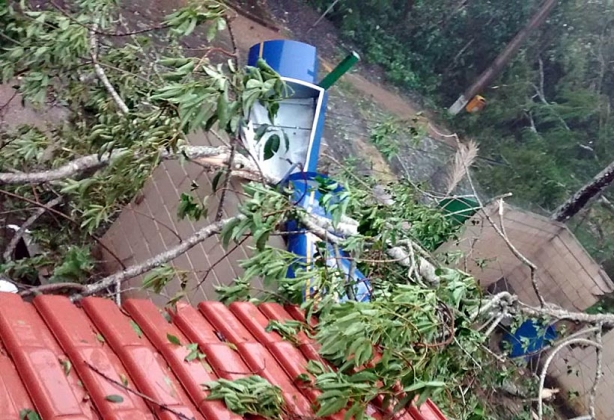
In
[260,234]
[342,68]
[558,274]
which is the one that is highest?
[342,68]

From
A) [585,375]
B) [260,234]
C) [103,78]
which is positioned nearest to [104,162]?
[103,78]

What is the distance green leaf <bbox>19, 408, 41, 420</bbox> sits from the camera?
4.34 feet

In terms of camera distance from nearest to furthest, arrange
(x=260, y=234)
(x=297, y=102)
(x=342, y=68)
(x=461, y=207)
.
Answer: (x=260, y=234), (x=342, y=68), (x=297, y=102), (x=461, y=207)

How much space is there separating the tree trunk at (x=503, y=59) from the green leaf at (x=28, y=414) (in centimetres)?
1159

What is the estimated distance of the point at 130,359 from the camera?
166 cm

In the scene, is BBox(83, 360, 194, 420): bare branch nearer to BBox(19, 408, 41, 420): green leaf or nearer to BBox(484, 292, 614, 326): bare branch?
BBox(19, 408, 41, 420): green leaf

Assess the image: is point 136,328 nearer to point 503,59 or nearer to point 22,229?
point 22,229

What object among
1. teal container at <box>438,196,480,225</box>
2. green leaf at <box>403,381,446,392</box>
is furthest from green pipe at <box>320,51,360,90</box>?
green leaf at <box>403,381,446,392</box>

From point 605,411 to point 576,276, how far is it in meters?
1.44

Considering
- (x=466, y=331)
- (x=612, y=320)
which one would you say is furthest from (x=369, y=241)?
(x=612, y=320)

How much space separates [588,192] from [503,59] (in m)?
5.76

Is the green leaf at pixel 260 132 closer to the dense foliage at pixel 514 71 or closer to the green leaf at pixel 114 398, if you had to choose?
the green leaf at pixel 114 398

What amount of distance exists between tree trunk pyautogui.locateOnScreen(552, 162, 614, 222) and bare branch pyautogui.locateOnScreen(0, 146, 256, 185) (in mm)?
4409

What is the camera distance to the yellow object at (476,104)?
38.0 ft
